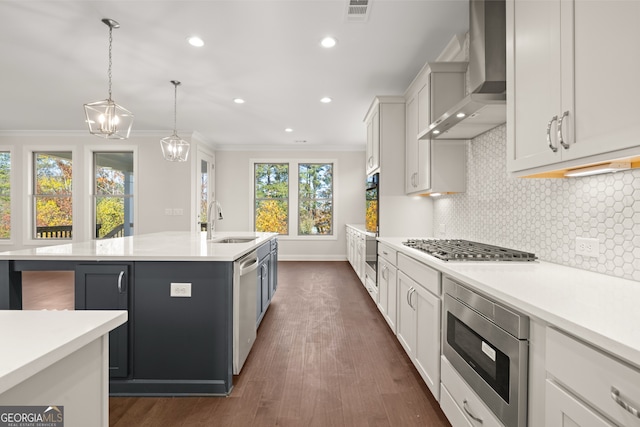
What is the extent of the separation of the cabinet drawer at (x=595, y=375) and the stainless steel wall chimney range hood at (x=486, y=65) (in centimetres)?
137

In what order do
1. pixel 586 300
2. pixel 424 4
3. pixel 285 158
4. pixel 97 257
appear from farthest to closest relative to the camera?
pixel 285 158 < pixel 424 4 < pixel 97 257 < pixel 586 300

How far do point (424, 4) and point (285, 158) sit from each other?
17.9 ft

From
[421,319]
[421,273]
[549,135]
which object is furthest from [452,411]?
[549,135]

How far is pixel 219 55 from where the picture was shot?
3.18 meters

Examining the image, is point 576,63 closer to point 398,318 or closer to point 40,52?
point 398,318

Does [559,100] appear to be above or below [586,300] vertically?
above

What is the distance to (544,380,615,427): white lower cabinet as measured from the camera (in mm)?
822

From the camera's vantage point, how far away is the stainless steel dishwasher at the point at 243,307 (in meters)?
2.22

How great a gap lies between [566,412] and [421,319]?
122cm

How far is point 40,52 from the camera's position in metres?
3.16

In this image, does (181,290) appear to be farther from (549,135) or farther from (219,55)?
(219,55)

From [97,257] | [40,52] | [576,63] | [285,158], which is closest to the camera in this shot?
[576,63]

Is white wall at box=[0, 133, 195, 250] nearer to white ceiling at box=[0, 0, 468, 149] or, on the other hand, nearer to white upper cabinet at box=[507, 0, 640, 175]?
white ceiling at box=[0, 0, 468, 149]

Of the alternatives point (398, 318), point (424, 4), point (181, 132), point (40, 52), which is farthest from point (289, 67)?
point (181, 132)
